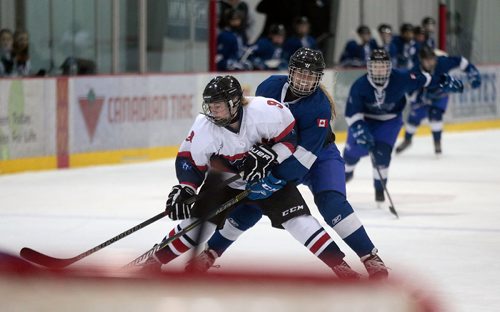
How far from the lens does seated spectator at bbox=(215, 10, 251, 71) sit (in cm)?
1280

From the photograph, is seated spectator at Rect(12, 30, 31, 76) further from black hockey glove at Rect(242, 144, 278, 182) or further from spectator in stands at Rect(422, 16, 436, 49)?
spectator in stands at Rect(422, 16, 436, 49)

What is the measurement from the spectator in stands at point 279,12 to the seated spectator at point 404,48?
1315mm

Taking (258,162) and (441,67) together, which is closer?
(258,162)

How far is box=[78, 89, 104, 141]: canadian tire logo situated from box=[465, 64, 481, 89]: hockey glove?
10.4ft

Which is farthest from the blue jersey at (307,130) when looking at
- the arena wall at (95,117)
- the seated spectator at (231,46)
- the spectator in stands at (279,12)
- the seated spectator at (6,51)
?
the spectator in stands at (279,12)

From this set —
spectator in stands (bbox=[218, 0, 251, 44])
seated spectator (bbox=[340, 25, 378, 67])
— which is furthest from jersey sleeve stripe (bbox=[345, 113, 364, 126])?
seated spectator (bbox=[340, 25, 378, 67])

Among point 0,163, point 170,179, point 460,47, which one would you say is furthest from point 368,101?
point 460,47

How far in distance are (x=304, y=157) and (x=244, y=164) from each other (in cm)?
29

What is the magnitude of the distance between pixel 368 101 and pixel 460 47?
9.92 meters

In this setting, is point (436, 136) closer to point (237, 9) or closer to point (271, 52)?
point (271, 52)

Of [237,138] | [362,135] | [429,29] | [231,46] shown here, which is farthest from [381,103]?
[429,29]

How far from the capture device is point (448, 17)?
17.2m

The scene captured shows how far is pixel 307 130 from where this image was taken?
14.8 feet

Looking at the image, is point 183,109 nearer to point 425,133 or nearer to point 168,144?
point 168,144
